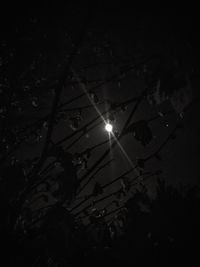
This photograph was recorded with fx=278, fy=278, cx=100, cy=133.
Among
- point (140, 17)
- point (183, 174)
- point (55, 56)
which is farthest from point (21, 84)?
point (183, 174)

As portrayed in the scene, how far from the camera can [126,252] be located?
12.2ft

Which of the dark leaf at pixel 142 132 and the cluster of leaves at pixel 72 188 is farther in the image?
the dark leaf at pixel 142 132

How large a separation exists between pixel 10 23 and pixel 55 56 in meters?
1.34

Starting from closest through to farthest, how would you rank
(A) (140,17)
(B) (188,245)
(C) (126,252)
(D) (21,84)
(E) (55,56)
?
1. (A) (140,17)
2. (B) (188,245)
3. (C) (126,252)
4. (D) (21,84)
5. (E) (55,56)

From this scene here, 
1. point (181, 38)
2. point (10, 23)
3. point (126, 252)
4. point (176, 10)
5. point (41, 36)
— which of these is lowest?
point (126, 252)

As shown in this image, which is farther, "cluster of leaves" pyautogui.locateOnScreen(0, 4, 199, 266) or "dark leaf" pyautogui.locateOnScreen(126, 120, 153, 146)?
"dark leaf" pyautogui.locateOnScreen(126, 120, 153, 146)

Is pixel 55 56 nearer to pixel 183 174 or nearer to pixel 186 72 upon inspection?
pixel 186 72

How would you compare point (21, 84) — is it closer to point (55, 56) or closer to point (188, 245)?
point (55, 56)

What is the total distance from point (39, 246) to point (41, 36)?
2.80 m

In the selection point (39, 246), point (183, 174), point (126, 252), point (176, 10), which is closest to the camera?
point (39, 246)

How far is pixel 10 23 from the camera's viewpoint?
10.5ft

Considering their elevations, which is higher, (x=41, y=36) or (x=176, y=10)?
(x=41, y=36)

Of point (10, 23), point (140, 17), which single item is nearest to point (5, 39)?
point (10, 23)

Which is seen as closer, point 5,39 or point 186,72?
point 186,72
